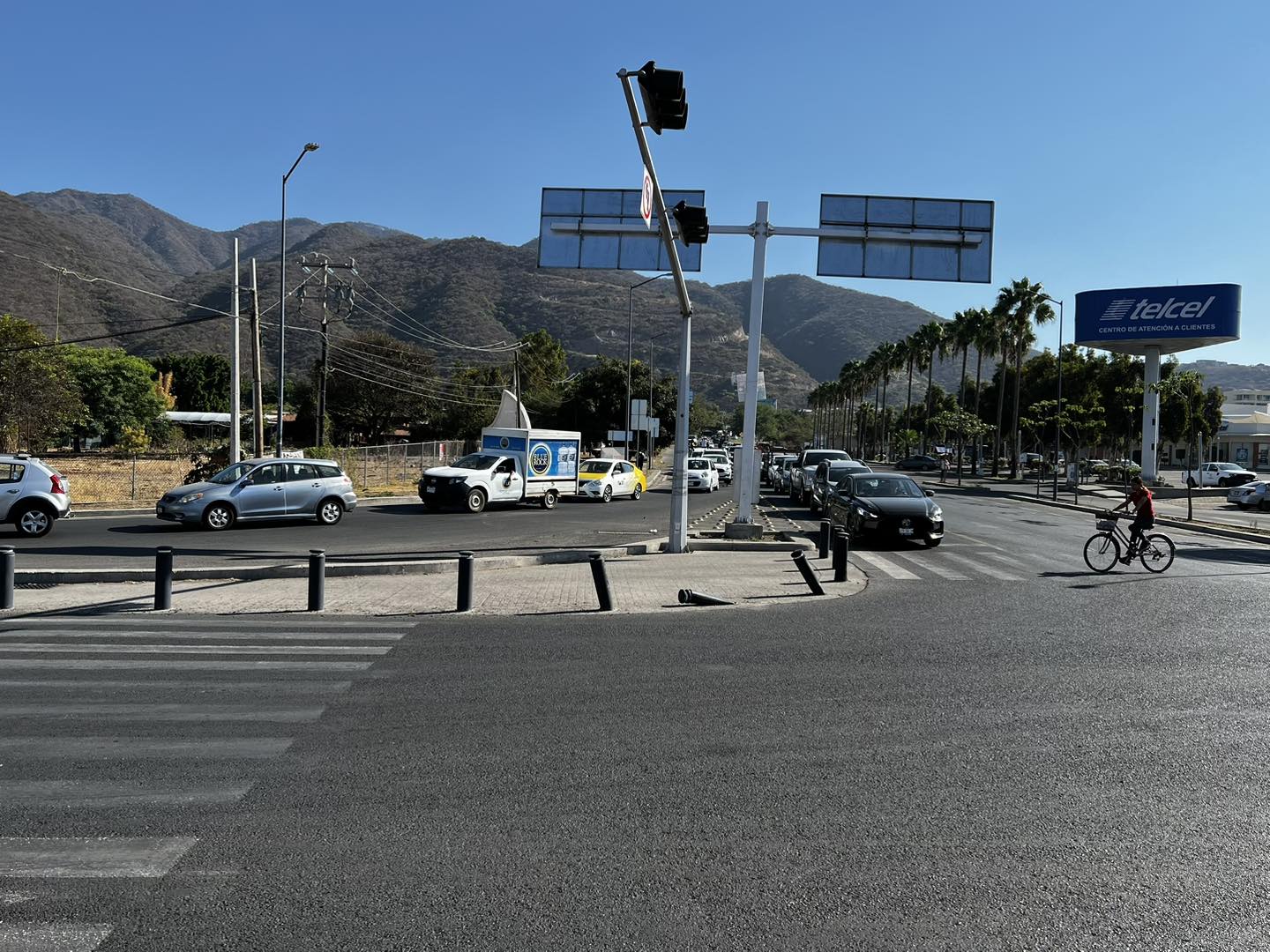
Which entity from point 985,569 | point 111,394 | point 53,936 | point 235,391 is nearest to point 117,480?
point 235,391

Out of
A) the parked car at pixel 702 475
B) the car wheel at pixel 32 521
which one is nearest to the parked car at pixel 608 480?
the parked car at pixel 702 475

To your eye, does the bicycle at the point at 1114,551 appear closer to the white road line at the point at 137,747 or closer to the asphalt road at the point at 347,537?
the asphalt road at the point at 347,537

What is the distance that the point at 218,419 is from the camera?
9462 cm

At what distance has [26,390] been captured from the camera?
40.7 m

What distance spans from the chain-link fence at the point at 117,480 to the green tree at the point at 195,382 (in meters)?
62.7

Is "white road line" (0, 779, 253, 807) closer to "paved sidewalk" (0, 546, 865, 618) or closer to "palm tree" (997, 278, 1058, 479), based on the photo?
"paved sidewalk" (0, 546, 865, 618)

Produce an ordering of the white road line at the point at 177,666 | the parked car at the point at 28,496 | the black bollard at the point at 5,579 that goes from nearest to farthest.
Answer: the white road line at the point at 177,666
the black bollard at the point at 5,579
the parked car at the point at 28,496

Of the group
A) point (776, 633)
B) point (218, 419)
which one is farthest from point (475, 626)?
point (218, 419)

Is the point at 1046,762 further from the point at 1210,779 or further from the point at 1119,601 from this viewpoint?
the point at 1119,601

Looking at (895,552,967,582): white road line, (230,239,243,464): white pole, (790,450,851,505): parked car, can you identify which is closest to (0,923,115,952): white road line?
(895,552,967,582): white road line

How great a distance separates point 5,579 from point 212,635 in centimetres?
331

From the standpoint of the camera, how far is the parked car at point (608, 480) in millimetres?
36062

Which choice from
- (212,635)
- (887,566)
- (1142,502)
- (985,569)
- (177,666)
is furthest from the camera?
(887,566)

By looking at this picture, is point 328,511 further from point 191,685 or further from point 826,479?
point 191,685
